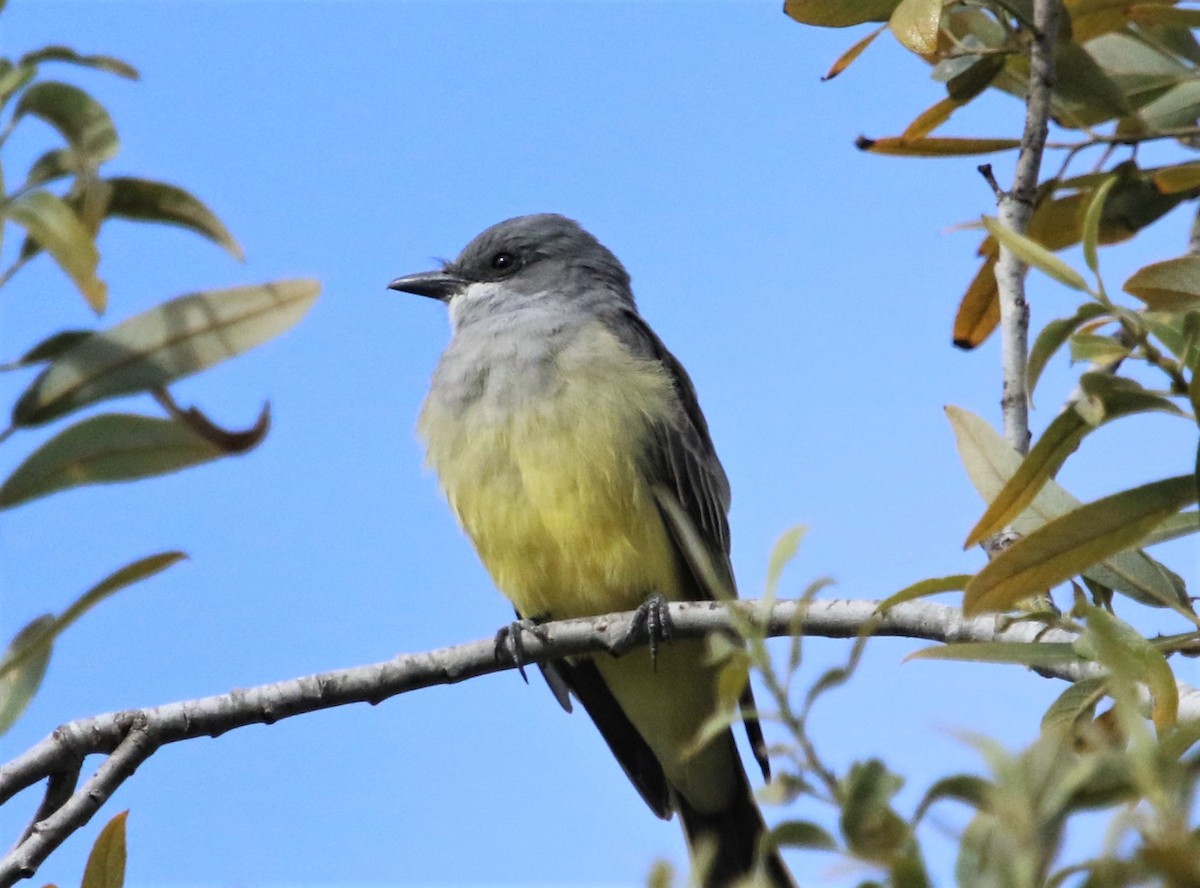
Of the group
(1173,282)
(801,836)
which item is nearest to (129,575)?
(801,836)

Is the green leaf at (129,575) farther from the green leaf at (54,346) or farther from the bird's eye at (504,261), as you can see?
the bird's eye at (504,261)

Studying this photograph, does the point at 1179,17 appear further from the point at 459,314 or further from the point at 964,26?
the point at 459,314

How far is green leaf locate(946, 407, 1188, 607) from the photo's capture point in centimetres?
268

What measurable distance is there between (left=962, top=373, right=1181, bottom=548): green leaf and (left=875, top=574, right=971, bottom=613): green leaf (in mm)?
124

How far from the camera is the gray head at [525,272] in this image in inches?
255

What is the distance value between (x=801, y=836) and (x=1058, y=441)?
3.39 feet

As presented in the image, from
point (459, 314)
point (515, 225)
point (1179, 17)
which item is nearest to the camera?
point (1179, 17)

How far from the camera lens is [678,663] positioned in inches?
224

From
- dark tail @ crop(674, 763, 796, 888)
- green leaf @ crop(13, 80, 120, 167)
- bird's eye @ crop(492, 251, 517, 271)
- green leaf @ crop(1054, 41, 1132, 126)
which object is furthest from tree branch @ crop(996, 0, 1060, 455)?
bird's eye @ crop(492, 251, 517, 271)

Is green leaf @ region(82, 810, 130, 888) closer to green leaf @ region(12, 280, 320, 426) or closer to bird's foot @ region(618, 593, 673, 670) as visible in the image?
green leaf @ region(12, 280, 320, 426)

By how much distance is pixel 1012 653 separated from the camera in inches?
103

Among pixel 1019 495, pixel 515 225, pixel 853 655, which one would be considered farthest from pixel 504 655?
pixel 515 225

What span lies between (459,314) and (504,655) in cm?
275

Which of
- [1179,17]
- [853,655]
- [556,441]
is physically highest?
[1179,17]
